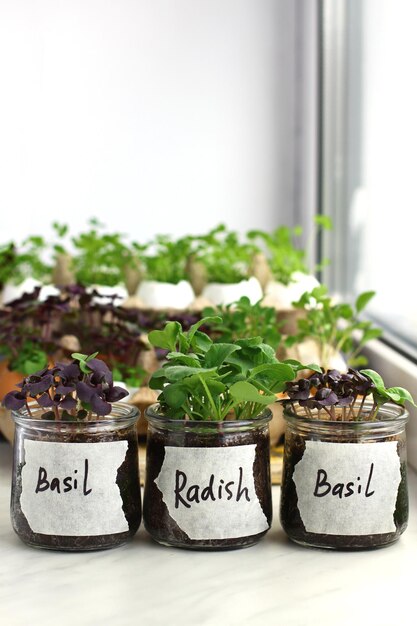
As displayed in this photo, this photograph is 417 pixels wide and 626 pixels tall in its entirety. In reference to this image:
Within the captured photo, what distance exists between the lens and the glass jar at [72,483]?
889 millimetres

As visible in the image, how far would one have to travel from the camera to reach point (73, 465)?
89 cm

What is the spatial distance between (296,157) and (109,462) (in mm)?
2181

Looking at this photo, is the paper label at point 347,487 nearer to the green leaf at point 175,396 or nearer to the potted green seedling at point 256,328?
the green leaf at point 175,396

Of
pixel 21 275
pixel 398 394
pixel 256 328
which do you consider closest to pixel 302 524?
pixel 398 394

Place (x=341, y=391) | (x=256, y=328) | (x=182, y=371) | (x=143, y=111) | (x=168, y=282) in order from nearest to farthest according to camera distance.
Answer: (x=182, y=371)
(x=341, y=391)
(x=256, y=328)
(x=168, y=282)
(x=143, y=111)

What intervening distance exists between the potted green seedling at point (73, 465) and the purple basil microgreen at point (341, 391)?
18 cm

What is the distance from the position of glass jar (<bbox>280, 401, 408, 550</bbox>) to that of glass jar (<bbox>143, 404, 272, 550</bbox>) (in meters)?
0.04

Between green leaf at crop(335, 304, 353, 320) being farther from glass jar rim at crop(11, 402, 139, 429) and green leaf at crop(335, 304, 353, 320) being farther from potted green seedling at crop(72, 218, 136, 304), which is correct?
potted green seedling at crop(72, 218, 136, 304)

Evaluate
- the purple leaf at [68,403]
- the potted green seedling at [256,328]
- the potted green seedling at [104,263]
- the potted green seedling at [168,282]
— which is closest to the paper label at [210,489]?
the purple leaf at [68,403]

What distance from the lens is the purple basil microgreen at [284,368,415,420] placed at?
905 millimetres

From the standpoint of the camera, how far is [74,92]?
9.52 feet

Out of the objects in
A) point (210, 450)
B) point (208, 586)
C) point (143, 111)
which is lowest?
point (208, 586)

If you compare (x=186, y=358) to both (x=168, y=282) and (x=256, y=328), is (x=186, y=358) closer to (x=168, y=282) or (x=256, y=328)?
(x=256, y=328)

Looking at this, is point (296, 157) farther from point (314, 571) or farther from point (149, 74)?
point (314, 571)
